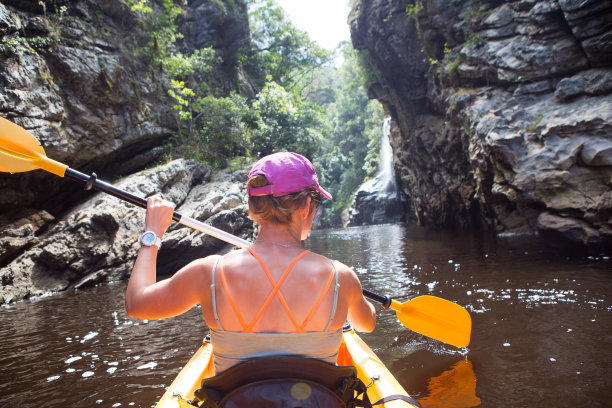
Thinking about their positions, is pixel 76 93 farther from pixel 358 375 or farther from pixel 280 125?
pixel 358 375

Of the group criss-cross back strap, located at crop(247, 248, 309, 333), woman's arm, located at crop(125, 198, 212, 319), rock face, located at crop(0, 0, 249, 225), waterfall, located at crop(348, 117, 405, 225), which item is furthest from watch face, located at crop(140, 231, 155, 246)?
waterfall, located at crop(348, 117, 405, 225)

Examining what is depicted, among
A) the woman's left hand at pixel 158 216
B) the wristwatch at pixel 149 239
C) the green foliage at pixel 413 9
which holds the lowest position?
the wristwatch at pixel 149 239

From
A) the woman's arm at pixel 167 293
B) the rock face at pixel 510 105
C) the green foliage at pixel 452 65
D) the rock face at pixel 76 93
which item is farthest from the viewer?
the green foliage at pixel 452 65

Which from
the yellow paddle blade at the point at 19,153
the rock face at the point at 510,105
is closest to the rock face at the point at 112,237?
the yellow paddle blade at the point at 19,153

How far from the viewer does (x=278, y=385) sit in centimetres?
102

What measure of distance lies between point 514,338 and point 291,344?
293cm

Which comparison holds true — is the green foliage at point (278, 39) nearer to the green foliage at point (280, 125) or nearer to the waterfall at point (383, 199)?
the green foliage at point (280, 125)

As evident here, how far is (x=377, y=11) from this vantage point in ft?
48.1

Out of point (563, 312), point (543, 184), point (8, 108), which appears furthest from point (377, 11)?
point (563, 312)

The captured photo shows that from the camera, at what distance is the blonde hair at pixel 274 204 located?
1.23 m

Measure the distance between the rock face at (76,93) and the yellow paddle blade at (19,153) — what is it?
648cm

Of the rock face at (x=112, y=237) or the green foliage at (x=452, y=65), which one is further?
the green foliage at (x=452, y=65)

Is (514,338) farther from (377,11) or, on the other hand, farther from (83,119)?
(377,11)

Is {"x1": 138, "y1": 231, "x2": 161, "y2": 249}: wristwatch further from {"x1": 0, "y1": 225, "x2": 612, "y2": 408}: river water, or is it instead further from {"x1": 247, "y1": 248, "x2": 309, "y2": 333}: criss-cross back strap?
{"x1": 0, "y1": 225, "x2": 612, "y2": 408}: river water
